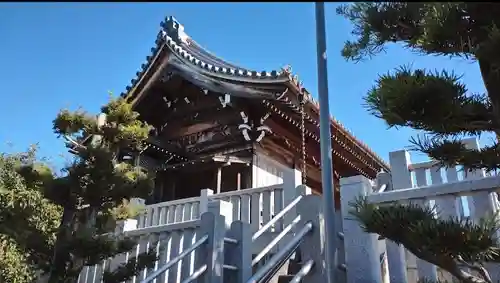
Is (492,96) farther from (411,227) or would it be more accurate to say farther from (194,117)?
(194,117)

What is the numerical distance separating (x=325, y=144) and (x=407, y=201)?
121cm

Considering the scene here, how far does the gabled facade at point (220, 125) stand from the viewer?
722cm

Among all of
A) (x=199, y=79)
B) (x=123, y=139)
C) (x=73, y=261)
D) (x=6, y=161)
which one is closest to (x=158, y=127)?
(x=199, y=79)

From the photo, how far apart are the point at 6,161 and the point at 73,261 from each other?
5.40m

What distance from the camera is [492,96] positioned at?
2.46 metres

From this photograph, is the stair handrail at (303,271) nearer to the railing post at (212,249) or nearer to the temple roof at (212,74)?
the railing post at (212,249)

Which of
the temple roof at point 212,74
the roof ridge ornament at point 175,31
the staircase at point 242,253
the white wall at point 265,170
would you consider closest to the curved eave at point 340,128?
the temple roof at point 212,74

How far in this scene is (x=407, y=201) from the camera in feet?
10.1

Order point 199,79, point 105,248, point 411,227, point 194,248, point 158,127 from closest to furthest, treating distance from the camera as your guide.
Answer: point 411,227
point 194,248
point 105,248
point 199,79
point 158,127

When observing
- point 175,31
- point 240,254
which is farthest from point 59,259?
point 175,31

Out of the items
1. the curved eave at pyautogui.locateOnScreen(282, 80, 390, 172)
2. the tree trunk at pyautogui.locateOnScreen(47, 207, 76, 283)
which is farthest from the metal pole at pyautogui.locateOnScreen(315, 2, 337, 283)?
the curved eave at pyautogui.locateOnScreen(282, 80, 390, 172)

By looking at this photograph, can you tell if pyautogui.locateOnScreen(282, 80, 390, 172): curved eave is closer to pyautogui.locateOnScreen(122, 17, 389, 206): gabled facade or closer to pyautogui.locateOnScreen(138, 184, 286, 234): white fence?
pyautogui.locateOnScreen(122, 17, 389, 206): gabled facade

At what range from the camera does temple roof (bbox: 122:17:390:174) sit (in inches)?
263

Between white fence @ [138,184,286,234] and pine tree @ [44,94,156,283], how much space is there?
1.31m
